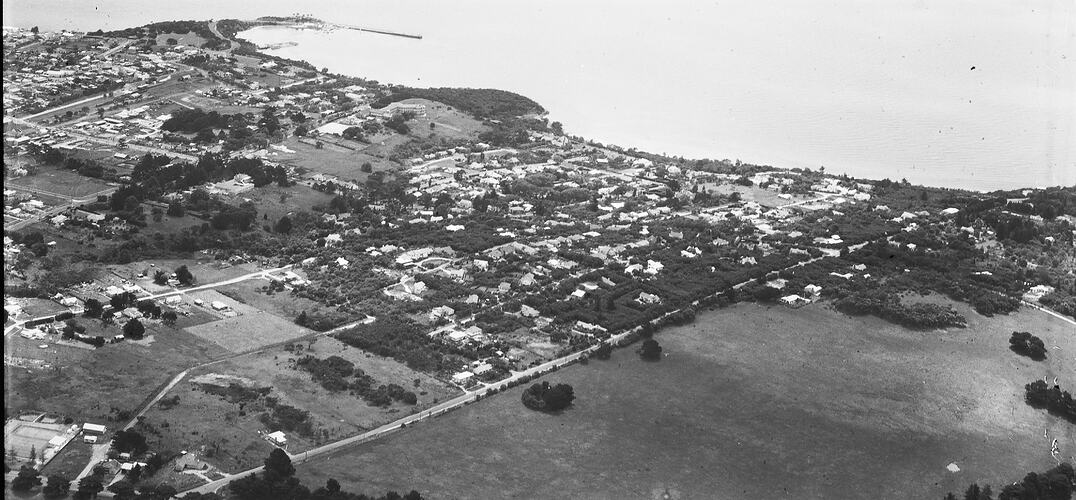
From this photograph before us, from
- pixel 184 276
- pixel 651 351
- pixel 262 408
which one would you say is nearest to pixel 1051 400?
pixel 651 351

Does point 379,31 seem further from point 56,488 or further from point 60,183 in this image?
point 56,488

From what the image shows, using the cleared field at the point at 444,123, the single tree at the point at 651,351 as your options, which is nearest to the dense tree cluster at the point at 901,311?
the single tree at the point at 651,351

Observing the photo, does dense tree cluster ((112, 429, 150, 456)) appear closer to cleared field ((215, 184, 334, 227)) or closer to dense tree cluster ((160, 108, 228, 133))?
cleared field ((215, 184, 334, 227))

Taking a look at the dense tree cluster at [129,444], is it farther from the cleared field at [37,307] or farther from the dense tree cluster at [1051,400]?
the dense tree cluster at [1051,400]

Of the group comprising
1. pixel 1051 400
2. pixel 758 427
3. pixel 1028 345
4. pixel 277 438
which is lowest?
pixel 277 438

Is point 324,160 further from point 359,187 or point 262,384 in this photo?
point 262,384

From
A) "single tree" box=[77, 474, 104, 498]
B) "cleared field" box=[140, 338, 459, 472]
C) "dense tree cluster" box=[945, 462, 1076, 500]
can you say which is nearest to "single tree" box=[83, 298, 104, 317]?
"cleared field" box=[140, 338, 459, 472]

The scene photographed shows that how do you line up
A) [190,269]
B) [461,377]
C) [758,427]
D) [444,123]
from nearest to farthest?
[758,427] → [461,377] → [190,269] → [444,123]
